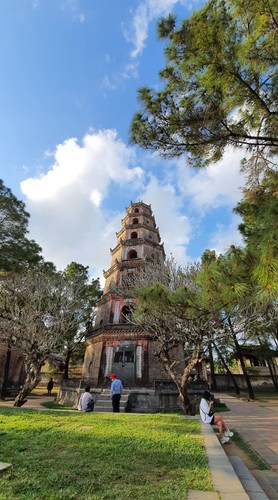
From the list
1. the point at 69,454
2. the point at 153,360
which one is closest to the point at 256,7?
the point at 69,454

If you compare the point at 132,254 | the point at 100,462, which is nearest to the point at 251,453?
the point at 100,462

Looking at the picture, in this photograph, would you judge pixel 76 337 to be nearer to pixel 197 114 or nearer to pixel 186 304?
pixel 186 304

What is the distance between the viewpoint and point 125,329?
17.9m

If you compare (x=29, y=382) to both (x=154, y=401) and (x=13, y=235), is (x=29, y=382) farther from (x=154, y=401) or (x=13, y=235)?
(x=13, y=235)

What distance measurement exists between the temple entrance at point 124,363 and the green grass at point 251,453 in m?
10.6

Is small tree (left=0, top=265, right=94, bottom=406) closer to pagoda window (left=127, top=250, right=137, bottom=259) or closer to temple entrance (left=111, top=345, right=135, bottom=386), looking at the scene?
temple entrance (left=111, top=345, right=135, bottom=386)

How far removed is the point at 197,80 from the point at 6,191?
446 inches

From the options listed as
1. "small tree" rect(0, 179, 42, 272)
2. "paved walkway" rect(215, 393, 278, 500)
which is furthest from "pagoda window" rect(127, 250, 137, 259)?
"paved walkway" rect(215, 393, 278, 500)

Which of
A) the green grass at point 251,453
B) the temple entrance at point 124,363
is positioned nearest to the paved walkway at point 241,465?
the green grass at point 251,453

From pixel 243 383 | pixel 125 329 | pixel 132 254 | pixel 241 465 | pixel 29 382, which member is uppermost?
pixel 132 254

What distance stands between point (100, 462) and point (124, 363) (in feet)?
46.6

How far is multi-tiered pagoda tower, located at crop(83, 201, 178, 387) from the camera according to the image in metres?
16.8

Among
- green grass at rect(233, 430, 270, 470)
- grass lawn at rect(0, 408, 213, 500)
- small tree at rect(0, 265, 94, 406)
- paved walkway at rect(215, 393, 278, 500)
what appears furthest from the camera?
small tree at rect(0, 265, 94, 406)

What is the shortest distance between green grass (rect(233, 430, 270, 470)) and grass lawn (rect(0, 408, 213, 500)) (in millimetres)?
1023
